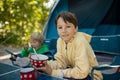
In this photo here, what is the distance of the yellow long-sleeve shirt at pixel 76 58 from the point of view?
211 cm

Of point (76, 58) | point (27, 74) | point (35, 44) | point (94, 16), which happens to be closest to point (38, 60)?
point (27, 74)

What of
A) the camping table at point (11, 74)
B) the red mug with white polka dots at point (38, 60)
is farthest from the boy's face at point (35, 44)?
the red mug with white polka dots at point (38, 60)

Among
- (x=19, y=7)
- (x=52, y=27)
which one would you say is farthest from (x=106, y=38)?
(x=19, y=7)

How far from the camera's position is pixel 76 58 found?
2158 millimetres

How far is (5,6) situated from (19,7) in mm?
414

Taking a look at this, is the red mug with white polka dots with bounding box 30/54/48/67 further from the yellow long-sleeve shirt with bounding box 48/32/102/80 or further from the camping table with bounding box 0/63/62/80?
the yellow long-sleeve shirt with bounding box 48/32/102/80

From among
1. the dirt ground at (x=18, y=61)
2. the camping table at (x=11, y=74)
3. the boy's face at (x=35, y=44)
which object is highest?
the boy's face at (x=35, y=44)

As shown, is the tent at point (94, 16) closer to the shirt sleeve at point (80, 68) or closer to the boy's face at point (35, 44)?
the boy's face at point (35, 44)

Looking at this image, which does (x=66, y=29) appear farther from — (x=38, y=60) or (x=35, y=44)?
(x=35, y=44)

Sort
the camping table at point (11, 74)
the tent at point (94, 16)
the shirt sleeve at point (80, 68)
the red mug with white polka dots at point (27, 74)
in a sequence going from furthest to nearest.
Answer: the tent at point (94, 16) → the shirt sleeve at point (80, 68) → the camping table at point (11, 74) → the red mug with white polka dots at point (27, 74)

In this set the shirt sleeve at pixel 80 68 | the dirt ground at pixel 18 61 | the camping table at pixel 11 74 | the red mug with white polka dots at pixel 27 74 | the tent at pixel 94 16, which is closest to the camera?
the red mug with white polka dots at pixel 27 74

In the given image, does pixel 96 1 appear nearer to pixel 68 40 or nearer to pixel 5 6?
pixel 68 40

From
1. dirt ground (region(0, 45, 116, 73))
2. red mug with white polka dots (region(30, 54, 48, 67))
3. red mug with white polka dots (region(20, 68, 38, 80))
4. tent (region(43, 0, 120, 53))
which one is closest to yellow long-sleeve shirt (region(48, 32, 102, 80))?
red mug with white polka dots (region(30, 54, 48, 67))

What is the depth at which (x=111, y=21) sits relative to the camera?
476cm
